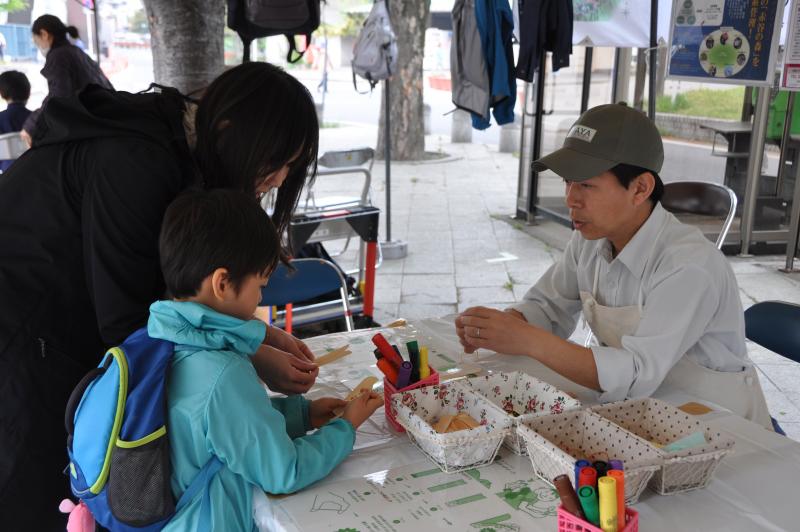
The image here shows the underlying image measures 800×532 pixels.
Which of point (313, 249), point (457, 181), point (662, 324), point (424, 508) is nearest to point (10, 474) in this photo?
point (424, 508)

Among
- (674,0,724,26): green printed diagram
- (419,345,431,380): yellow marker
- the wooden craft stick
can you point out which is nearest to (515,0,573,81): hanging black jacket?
(674,0,724,26): green printed diagram

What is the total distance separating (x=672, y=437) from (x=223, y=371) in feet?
2.67

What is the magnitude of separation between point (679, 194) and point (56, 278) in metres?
3.09

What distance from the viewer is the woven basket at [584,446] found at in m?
1.18

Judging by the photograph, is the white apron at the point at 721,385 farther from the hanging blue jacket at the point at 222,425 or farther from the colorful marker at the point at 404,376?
the hanging blue jacket at the point at 222,425

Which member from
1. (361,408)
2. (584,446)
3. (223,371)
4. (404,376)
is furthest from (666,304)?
(223,371)

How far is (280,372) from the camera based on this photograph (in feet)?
5.25

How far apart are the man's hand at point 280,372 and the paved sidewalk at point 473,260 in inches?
80.5

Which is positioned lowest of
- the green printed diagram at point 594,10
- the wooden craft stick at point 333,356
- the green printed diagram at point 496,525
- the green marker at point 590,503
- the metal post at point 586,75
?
the wooden craft stick at point 333,356

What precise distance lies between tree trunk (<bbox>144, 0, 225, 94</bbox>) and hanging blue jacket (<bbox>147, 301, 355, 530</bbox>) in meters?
2.89

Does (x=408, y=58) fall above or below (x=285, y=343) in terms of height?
above

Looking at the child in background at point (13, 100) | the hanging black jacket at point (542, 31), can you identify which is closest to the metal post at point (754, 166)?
the hanging black jacket at point (542, 31)

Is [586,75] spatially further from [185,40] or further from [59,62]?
[59,62]

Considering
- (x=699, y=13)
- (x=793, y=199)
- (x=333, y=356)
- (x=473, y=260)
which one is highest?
(x=699, y=13)
